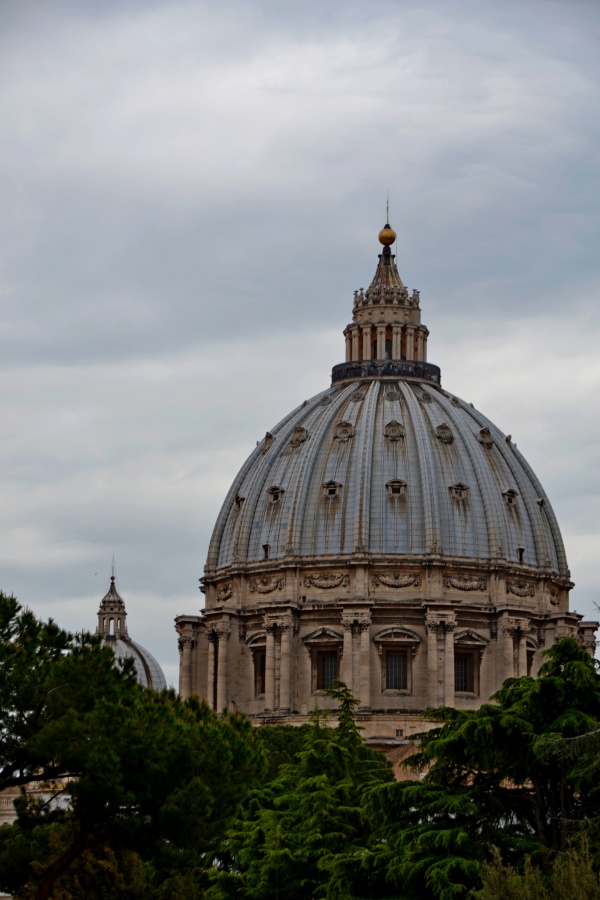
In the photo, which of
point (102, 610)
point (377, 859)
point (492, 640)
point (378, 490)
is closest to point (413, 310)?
point (378, 490)

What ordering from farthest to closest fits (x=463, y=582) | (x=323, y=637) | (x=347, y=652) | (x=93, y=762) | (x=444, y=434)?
(x=444, y=434) → (x=463, y=582) → (x=323, y=637) → (x=347, y=652) → (x=93, y=762)

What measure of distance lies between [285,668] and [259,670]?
3912mm

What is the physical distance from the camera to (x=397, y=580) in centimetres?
10056

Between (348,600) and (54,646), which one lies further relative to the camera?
(348,600)

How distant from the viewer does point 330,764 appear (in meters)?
56.7

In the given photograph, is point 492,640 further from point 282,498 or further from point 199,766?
point 199,766

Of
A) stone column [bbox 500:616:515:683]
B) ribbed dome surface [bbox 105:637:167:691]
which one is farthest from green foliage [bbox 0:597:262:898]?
ribbed dome surface [bbox 105:637:167:691]

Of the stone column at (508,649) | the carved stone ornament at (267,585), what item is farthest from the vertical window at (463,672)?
the carved stone ornament at (267,585)

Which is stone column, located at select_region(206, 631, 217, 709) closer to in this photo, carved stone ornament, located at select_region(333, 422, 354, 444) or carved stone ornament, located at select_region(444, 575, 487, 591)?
carved stone ornament, located at select_region(333, 422, 354, 444)

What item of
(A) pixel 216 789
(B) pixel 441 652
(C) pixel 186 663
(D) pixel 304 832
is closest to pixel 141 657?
(C) pixel 186 663

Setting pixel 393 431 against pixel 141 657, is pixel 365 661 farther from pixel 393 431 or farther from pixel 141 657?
pixel 141 657

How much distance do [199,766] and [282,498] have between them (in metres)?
64.0

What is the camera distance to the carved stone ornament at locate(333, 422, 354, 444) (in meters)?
105

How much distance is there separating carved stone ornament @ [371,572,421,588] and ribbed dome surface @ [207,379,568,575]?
109 centimetres
